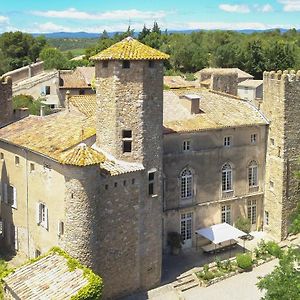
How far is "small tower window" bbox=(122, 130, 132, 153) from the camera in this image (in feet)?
100

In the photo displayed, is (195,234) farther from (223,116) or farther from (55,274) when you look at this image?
(55,274)

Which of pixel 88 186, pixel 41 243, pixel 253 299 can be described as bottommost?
pixel 253 299

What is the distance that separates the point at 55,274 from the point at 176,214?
11.8 m

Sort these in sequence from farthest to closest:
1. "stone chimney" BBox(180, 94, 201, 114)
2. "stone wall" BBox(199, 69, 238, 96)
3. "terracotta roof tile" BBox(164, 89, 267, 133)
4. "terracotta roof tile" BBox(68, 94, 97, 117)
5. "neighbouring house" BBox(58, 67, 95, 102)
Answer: "neighbouring house" BBox(58, 67, 95, 102) < "stone wall" BBox(199, 69, 238, 96) < "terracotta roof tile" BBox(68, 94, 97, 117) < "stone chimney" BBox(180, 94, 201, 114) < "terracotta roof tile" BBox(164, 89, 267, 133)

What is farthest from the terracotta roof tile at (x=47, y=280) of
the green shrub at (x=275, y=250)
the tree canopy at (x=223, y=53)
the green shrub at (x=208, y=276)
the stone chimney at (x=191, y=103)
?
the tree canopy at (x=223, y=53)

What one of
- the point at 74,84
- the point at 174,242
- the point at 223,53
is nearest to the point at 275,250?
the point at 174,242

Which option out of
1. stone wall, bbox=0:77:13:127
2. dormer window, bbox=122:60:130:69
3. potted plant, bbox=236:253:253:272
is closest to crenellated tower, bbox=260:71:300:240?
potted plant, bbox=236:253:253:272

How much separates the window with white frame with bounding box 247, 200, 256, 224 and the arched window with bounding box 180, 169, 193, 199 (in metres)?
5.65

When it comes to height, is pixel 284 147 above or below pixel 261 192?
above

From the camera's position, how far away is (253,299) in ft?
104

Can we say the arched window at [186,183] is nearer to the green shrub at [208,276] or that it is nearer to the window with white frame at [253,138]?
the green shrub at [208,276]

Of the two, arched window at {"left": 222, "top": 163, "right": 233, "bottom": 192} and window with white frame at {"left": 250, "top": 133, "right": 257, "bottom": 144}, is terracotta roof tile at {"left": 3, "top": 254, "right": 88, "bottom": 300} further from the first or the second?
window with white frame at {"left": 250, "top": 133, "right": 257, "bottom": 144}

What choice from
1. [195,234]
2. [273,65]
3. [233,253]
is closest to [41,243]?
[195,234]

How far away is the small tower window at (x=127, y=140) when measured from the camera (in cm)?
3050
